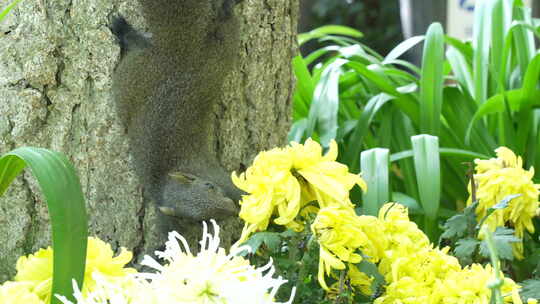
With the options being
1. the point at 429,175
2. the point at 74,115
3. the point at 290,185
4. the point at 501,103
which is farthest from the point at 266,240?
the point at 501,103

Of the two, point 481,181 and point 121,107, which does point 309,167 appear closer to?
point 481,181

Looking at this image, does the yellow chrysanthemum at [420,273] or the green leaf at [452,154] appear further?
the green leaf at [452,154]

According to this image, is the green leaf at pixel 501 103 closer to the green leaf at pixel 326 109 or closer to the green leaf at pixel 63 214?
the green leaf at pixel 326 109

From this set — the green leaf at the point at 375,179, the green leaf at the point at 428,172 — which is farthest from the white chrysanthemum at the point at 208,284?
the green leaf at the point at 428,172

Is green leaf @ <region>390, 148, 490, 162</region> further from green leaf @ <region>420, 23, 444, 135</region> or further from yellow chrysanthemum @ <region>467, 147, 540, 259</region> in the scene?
yellow chrysanthemum @ <region>467, 147, 540, 259</region>

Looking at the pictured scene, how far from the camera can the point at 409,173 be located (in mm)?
1868

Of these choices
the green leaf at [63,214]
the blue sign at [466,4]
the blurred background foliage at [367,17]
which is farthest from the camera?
the blurred background foliage at [367,17]

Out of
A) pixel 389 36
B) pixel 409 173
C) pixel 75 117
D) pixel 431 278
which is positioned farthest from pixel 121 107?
pixel 389 36

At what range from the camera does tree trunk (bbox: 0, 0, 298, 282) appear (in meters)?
1.30

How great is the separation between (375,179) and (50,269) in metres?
0.83

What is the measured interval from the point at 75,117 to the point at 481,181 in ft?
2.33

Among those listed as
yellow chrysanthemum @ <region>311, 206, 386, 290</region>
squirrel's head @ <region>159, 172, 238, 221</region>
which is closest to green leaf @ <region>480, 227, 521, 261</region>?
yellow chrysanthemum @ <region>311, 206, 386, 290</region>

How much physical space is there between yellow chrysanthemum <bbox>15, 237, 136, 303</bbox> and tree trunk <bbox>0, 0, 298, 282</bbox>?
456mm

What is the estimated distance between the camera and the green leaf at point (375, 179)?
1438 millimetres
